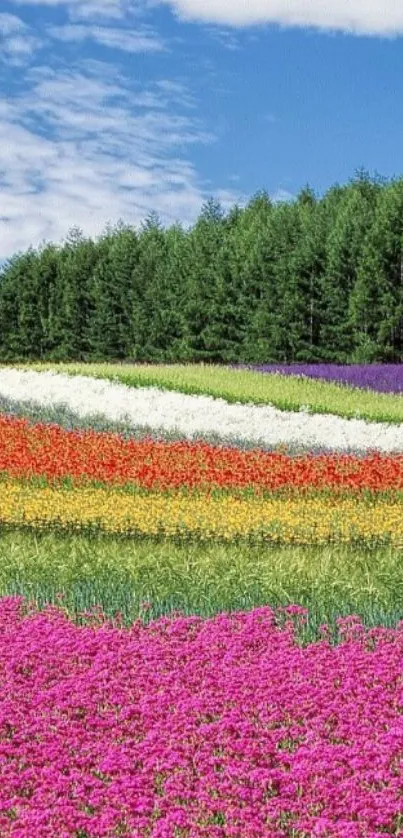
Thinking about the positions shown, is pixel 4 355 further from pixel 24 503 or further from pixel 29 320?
pixel 24 503

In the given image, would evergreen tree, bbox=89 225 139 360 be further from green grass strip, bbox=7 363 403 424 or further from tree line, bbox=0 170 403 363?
green grass strip, bbox=7 363 403 424

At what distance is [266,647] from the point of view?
779cm

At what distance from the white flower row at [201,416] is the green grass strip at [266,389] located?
2.38 feet

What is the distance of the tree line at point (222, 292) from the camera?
141ft

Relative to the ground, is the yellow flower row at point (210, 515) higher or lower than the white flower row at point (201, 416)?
lower

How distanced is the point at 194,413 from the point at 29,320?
35404 millimetres

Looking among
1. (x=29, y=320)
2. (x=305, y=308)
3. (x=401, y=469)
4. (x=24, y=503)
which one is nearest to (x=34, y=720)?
(x=24, y=503)

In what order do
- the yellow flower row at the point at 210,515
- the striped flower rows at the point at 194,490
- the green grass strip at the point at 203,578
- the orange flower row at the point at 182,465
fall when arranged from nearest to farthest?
the green grass strip at the point at 203,578 < the yellow flower row at the point at 210,515 < the striped flower rows at the point at 194,490 < the orange flower row at the point at 182,465

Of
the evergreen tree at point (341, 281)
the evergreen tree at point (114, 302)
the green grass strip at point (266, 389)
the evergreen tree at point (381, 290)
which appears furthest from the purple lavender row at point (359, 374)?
the evergreen tree at point (114, 302)

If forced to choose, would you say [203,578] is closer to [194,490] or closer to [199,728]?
[199,728]

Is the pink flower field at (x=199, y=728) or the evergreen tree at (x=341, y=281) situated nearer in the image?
the pink flower field at (x=199, y=728)

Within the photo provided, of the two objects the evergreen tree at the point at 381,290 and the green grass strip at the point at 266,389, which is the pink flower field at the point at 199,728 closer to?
the green grass strip at the point at 266,389

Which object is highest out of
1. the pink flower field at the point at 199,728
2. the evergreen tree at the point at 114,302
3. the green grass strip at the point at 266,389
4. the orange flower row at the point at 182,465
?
the evergreen tree at the point at 114,302

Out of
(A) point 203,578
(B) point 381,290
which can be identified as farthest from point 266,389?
(A) point 203,578
